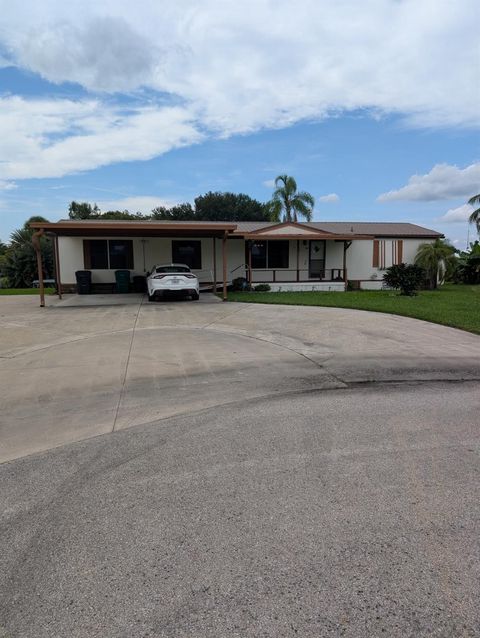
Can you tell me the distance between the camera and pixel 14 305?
16562 mm

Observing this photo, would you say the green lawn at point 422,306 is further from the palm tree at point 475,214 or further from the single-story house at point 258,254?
the palm tree at point 475,214

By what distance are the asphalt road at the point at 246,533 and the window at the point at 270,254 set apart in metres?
18.3

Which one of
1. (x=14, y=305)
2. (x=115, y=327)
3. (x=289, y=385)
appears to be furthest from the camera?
(x=14, y=305)

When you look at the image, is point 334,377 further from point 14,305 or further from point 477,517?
point 14,305

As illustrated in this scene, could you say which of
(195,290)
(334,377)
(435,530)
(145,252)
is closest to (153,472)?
(435,530)

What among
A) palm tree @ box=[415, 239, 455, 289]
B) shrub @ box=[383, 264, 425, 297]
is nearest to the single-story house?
palm tree @ box=[415, 239, 455, 289]

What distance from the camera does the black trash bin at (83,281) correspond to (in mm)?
19922

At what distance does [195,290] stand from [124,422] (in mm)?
12101

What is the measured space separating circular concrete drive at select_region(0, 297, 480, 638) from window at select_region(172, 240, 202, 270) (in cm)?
1472

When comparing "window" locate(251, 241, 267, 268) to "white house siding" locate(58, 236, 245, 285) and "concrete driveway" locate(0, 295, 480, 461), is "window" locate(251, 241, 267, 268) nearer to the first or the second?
"white house siding" locate(58, 236, 245, 285)

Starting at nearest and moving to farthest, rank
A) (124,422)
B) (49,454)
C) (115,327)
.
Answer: (49,454), (124,422), (115,327)

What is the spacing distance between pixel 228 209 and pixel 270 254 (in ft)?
117

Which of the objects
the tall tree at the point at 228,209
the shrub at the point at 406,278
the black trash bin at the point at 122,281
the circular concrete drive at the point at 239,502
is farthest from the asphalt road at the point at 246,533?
the tall tree at the point at 228,209

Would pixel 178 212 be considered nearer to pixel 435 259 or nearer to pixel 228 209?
pixel 228 209
